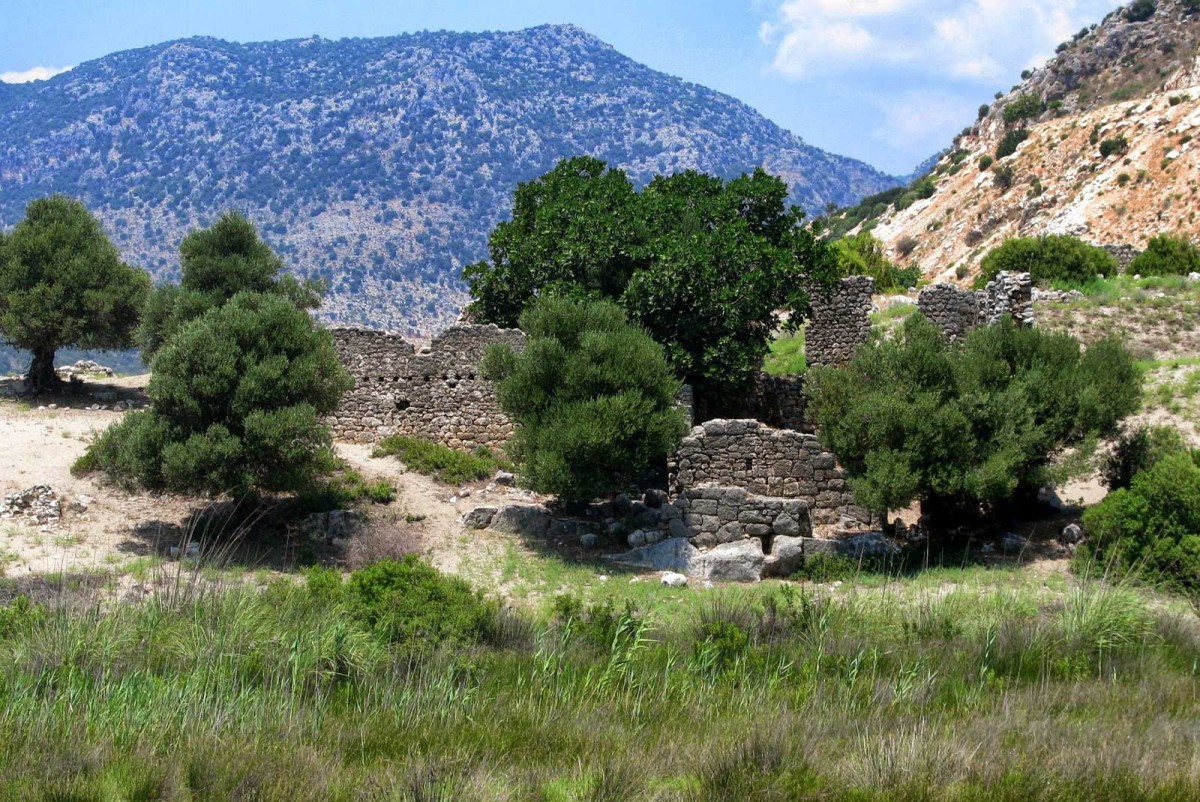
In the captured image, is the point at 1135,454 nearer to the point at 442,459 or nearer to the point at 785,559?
the point at 785,559

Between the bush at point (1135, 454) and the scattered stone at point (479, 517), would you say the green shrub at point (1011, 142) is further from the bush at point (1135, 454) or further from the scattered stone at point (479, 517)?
the scattered stone at point (479, 517)

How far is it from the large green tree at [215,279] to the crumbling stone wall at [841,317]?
1208cm

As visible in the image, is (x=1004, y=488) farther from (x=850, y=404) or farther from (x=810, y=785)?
(x=810, y=785)

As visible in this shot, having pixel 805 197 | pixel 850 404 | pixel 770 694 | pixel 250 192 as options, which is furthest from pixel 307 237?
pixel 770 694

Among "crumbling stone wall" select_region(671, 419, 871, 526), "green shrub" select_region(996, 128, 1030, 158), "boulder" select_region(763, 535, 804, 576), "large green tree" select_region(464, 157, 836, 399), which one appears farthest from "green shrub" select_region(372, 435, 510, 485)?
"green shrub" select_region(996, 128, 1030, 158)

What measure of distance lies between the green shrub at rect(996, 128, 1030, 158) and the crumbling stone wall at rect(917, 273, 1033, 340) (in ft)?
160

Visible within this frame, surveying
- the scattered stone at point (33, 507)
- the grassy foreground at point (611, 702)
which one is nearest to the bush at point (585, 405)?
the grassy foreground at point (611, 702)

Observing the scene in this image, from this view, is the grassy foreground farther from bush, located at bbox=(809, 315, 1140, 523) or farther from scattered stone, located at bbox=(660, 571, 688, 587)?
bush, located at bbox=(809, 315, 1140, 523)

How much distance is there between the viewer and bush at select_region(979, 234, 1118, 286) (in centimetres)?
3200

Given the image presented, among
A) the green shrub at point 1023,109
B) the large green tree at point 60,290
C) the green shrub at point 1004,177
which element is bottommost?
the large green tree at point 60,290

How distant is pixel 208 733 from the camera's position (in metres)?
7.98

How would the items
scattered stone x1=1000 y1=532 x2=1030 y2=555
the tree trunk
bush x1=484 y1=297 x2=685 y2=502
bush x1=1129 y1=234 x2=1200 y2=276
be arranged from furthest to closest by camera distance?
bush x1=1129 y1=234 x2=1200 y2=276
the tree trunk
bush x1=484 y1=297 x2=685 y2=502
scattered stone x1=1000 y1=532 x2=1030 y2=555

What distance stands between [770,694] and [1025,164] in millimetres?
64157

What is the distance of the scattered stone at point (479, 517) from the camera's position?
18328 mm
